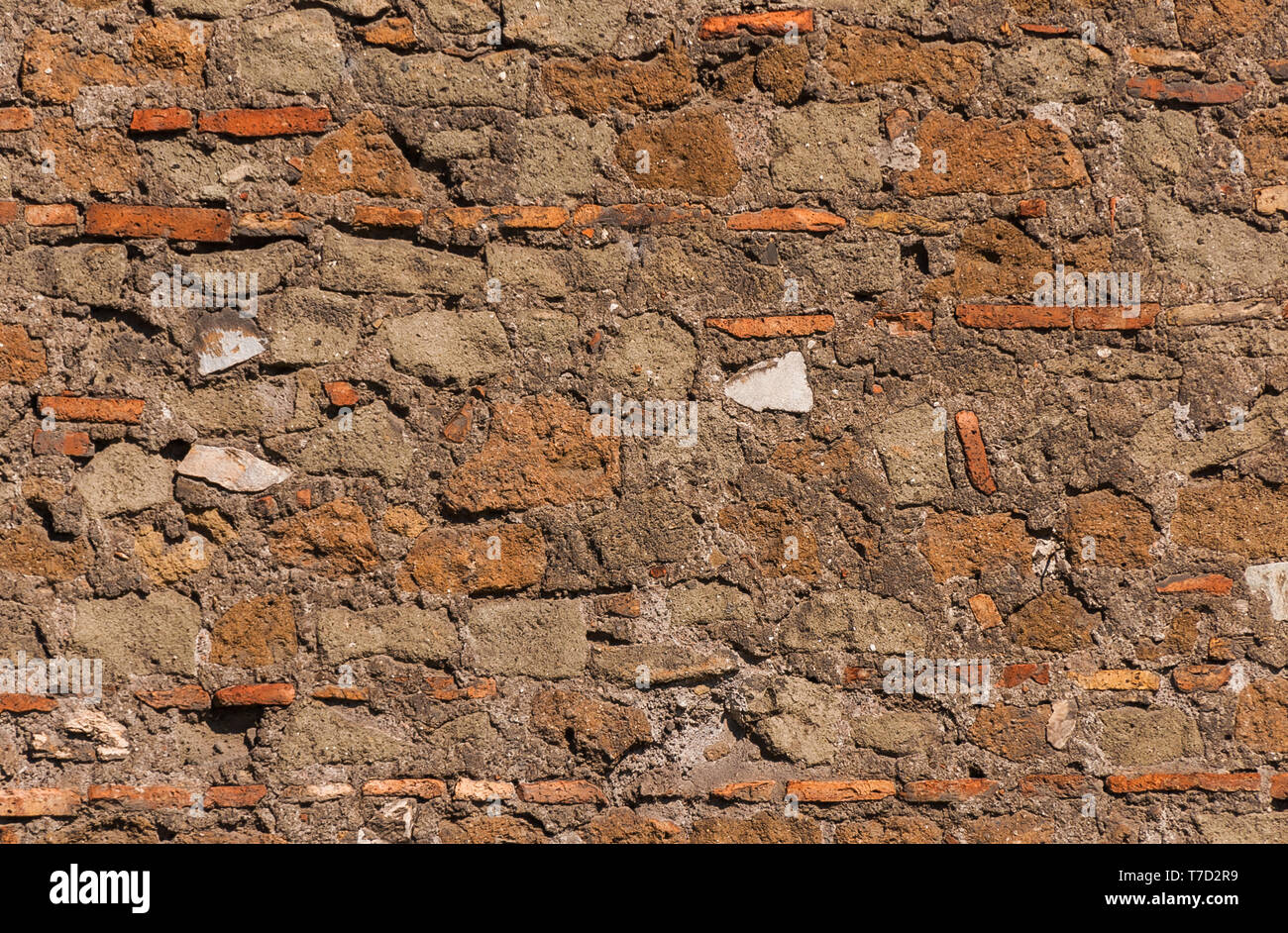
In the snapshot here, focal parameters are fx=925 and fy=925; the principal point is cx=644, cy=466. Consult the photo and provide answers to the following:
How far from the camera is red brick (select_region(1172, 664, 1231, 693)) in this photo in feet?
7.09

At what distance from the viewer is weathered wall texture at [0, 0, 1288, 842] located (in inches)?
80.4

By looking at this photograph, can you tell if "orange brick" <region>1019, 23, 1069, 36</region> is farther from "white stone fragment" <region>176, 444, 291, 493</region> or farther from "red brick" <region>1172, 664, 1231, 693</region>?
"white stone fragment" <region>176, 444, 291, 493</region>

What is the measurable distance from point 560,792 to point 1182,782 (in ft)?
4.76

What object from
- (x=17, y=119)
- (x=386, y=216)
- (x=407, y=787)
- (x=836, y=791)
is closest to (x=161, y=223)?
(x=17, y=119)

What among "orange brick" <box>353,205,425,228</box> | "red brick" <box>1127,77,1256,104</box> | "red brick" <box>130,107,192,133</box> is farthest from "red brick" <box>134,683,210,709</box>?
"red brick" <box>1127,77,1256,104</box>

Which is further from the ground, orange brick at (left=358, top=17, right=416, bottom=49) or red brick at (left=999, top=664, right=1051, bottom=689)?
orange brick at (left=358, top=17, right=416, bottom=49)

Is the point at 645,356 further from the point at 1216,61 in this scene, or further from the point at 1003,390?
the point at 1216,61

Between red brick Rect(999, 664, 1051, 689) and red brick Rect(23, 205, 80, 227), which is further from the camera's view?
red brick Rect(999, 664, 1051, 689)

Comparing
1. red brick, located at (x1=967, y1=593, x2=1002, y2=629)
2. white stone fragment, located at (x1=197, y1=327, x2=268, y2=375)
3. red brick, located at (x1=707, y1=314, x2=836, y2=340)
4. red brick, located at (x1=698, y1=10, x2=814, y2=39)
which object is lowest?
red brick, located at (x1=967, y1=593, x2=1002, y2=629)

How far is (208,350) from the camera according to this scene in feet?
6.73

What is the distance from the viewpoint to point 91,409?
6.67ft

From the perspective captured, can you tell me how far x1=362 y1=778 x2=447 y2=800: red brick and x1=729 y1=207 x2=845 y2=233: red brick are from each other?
4.69ft

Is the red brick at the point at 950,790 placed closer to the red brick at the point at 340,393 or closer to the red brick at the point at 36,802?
the red brick at the point at 340,393

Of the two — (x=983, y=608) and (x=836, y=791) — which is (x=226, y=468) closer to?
(x=836, y=791)
